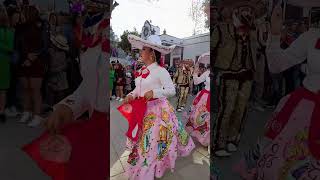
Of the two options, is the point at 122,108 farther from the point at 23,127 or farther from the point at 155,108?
the point at 23,127

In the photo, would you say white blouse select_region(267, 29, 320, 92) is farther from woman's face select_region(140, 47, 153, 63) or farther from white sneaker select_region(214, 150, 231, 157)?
woman's face select_region(140, 47, 153, 63)

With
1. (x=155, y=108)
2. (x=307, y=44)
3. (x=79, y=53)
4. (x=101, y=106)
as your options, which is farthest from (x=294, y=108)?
(x=155, y=108)

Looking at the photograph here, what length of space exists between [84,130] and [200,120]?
12.1 ft

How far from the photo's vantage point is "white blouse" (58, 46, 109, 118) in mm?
1962

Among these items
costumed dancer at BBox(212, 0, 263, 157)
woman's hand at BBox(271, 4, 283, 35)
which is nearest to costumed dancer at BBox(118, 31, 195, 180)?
costumed dancer at BBox(212, 0, 263, 157)

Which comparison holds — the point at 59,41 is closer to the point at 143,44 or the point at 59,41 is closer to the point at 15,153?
the point at 15,153

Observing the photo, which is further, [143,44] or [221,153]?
[143,44]

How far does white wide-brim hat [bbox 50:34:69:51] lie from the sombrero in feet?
3.00

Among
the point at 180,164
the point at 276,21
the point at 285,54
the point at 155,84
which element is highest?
the point at 276,21

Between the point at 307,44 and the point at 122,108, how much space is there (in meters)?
2.14

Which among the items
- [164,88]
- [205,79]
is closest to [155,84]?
[164,88]

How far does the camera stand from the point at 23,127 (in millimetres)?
1837

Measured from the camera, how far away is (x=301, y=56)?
2061 mm

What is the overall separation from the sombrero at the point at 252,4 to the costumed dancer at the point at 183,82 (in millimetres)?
6208
